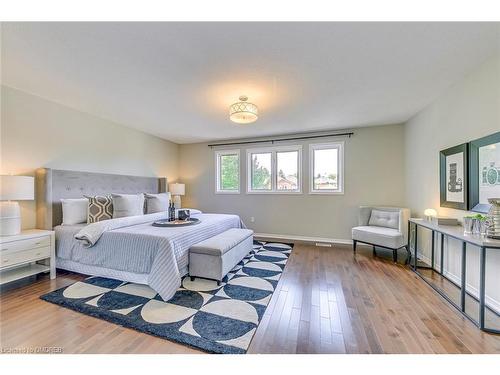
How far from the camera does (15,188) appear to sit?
2.29 m

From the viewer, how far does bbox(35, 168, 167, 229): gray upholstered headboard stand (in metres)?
2.80

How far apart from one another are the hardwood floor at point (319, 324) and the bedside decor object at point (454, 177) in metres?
1.09

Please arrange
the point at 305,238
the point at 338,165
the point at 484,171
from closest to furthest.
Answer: the point at 484,171 → the point at 338,165 → the point at 305,238

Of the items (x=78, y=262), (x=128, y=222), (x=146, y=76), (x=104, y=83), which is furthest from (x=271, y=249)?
(x=104, y=83)

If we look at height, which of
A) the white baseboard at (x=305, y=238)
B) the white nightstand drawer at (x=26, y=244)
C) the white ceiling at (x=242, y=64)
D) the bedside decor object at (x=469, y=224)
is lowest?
the white baseboard at (x=305, y=238)

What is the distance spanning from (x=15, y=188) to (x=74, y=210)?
726 mm

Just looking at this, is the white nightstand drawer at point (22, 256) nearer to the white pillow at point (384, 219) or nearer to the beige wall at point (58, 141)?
the beige wall at point (58, 141)

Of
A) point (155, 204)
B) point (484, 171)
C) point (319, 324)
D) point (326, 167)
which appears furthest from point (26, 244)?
point (484, 171)

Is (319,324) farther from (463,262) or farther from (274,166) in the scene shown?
(274,166)

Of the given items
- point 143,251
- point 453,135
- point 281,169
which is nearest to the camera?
point 143,251

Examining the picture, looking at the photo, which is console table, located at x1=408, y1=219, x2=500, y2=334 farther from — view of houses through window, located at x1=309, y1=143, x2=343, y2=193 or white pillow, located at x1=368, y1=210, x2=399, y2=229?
view of houses through window, located at x1=309, y1=143, x2=343, y2=193

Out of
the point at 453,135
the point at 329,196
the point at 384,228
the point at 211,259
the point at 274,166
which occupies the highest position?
the point at 453,135

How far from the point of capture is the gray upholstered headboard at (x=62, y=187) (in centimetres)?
280

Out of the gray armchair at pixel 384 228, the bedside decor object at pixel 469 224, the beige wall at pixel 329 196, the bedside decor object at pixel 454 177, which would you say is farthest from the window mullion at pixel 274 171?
the bedside decor object at pixel 469 224
